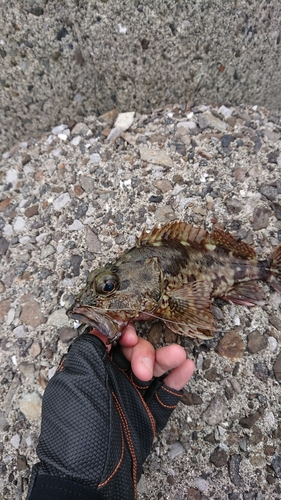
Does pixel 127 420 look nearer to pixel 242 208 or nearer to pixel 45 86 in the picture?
pixel 242 208

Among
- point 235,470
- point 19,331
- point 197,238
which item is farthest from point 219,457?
point 19,331

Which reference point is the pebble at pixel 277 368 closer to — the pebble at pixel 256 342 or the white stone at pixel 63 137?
the pebble at pixel 256 342

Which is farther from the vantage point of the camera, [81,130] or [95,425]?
[81,130]

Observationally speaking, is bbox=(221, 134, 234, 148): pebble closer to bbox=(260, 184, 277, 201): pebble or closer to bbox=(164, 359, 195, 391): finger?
bbox=(260, 184, 277, 201): pebble

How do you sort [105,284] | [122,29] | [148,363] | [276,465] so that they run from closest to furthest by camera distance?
[148,363], [105,284], [276,465], [122,29]

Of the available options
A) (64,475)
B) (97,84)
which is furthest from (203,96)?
(64,475)

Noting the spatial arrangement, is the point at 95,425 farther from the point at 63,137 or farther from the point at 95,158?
the point at 63,137
